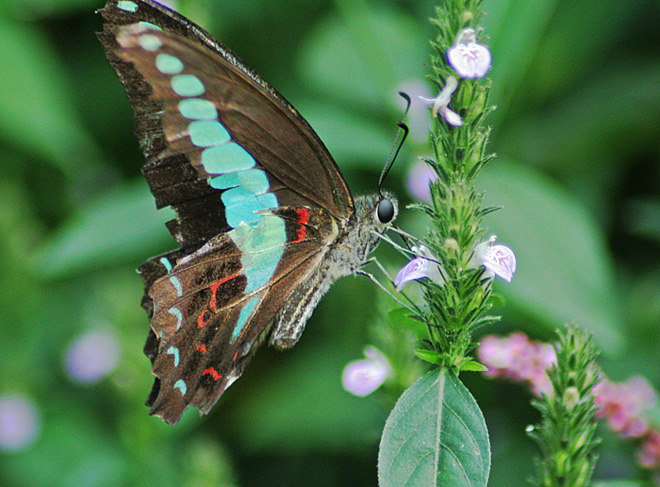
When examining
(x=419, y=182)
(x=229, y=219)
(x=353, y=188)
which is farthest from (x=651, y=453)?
(x=353, y=188)

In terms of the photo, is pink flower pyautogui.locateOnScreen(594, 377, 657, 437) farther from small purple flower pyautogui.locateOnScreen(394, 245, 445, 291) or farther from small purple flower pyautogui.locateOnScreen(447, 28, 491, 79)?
small purple flower pyautogui.locateOnScreen(447, 28, 491, 79)

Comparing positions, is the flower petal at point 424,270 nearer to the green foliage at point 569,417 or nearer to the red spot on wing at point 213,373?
the green foliage at point 569,417

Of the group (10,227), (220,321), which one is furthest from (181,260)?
(10,227)

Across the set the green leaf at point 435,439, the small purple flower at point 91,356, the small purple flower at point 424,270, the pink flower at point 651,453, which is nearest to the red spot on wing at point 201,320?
the small purple flower at point 424,270

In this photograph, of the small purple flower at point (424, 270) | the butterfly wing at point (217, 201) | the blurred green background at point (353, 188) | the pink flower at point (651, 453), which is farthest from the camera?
the blurred green background at point (353, 188)

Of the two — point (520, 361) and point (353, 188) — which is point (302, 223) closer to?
point (520, 361)

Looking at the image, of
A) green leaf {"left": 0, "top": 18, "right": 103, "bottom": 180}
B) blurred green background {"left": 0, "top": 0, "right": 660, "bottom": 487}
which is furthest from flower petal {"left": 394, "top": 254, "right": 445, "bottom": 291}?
green leaf {"left": 0, "top": 18, "right": 103, "bottom": 180}

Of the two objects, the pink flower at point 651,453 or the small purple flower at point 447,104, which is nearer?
the small purple flower at point 447,104
